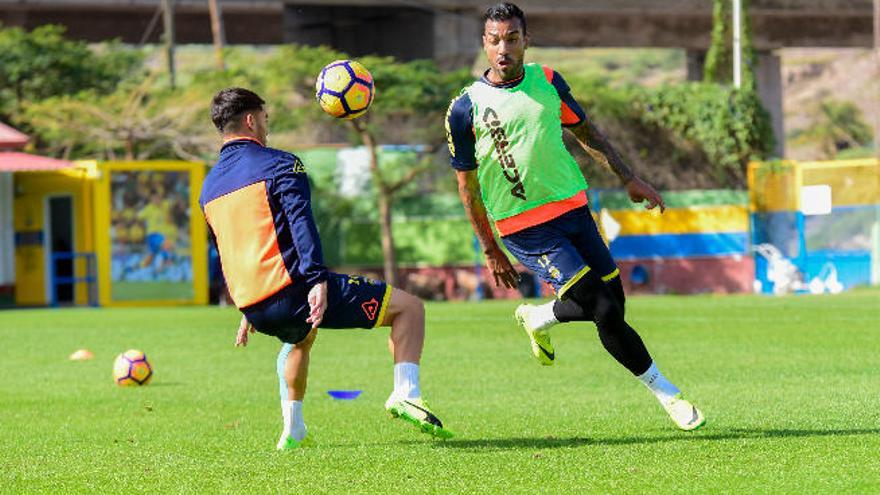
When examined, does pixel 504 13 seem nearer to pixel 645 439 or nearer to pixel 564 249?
pixel 564 249

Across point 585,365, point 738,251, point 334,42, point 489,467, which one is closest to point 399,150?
point 738,251

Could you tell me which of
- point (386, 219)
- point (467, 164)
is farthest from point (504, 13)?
point (386, 219)

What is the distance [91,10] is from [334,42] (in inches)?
285

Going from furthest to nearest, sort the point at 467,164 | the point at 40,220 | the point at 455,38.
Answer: the point at 455,38
the point at 40,220
the point at 467,164

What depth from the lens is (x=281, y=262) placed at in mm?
Result: 7773

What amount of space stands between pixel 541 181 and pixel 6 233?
26.9 meters

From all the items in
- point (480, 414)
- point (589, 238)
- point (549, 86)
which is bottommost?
point (480, 414)

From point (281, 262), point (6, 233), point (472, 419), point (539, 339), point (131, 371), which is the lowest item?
point (472, 419)

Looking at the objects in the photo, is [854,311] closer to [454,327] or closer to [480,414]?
[454,327]

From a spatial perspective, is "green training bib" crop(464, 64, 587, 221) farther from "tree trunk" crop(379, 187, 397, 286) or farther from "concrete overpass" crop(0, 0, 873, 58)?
"concrete overpass" crop(0, 0, 873, 58)

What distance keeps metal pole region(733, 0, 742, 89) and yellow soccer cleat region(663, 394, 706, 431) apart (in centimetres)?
3525

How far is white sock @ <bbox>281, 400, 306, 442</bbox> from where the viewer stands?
323 inches

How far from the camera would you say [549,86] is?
27.8ft

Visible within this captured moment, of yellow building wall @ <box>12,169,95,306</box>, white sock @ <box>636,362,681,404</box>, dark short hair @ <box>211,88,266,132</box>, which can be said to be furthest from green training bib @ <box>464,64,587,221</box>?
yellow building wall @ <box>12,169,95,306</box>
